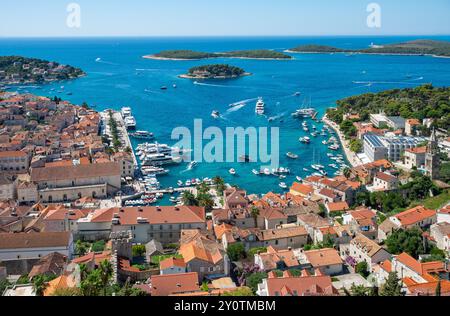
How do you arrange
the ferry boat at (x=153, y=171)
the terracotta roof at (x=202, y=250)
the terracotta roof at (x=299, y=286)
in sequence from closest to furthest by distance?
the terracotta roof at (x=299, y=286) < the terracotta roof at (x=202, y=250) < the ferry boat at (x=153, y=171)

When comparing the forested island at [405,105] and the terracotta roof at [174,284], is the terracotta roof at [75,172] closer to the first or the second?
the terracotta roof at [174,284]

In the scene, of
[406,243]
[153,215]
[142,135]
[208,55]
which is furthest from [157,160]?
[208,55]

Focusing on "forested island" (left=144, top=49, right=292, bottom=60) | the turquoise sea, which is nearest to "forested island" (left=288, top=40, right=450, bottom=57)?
the turquoise sea

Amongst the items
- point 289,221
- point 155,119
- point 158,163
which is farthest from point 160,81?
point 289,221

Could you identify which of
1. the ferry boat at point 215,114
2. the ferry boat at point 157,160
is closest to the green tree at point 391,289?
the ferry boat at point 157,160

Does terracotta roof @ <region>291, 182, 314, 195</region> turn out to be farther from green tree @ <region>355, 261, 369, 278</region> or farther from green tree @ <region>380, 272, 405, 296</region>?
green tree @ <region>380, 272, 405, 296</region>

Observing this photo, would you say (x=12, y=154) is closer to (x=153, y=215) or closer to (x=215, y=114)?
(x=153, y=215)
